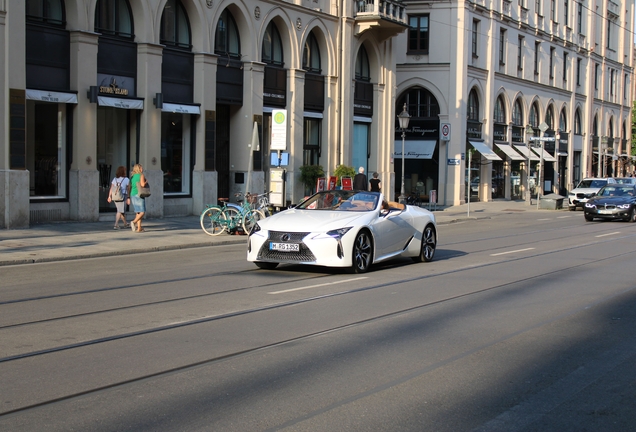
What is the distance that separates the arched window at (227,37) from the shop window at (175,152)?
297 cm

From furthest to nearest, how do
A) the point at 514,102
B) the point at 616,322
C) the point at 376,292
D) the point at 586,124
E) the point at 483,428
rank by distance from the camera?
the point at 586,124 < the point at 514,102 < the point at 376,292 < the point at 616,322 < the point at 483,428

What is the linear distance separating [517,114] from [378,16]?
22.7m

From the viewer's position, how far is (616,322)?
31.0 ft

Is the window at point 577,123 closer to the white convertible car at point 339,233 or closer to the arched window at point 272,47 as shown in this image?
the arched window at point 272,47

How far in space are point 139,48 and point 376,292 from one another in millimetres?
16577

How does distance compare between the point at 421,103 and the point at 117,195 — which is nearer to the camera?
the point at 117,195

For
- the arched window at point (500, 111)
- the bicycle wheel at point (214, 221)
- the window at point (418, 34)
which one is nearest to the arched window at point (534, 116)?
the arched window at point (500, 111)

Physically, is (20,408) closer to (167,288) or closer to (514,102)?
(167,288)

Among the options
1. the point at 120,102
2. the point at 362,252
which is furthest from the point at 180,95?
the point at 362,252

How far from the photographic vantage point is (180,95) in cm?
2739

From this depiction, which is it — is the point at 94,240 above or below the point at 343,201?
below

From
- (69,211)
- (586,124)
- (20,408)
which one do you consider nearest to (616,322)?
(20,408)

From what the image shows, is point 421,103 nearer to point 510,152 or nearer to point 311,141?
point 510,152

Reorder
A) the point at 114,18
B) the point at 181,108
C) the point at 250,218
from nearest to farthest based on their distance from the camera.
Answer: the point at 250,218, the point at 114,18, the point at 181,108
